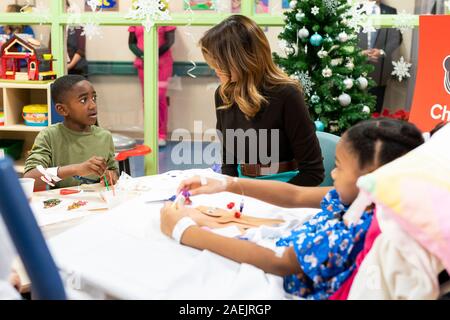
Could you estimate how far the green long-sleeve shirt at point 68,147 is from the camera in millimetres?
2371

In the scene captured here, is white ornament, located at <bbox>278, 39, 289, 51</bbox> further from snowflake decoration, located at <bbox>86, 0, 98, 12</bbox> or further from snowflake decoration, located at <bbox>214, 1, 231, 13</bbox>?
snowflake decoration, located at <bbox>86, 0, 98, 12</bbox>

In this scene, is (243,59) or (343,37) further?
(343,37)

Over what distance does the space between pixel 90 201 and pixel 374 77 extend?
2.59 meters

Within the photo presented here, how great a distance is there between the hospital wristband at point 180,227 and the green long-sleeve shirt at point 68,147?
119 centimetres

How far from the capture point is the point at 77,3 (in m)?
3.95

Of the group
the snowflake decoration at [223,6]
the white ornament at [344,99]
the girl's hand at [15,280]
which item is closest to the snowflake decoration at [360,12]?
the white ornament at [344,99]

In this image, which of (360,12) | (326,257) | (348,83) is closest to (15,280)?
(326,257)

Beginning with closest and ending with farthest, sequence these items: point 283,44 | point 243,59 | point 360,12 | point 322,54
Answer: point 243,59
point 322,54
point 283,44
point 360,12

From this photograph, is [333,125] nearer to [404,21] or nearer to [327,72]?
[327,72]

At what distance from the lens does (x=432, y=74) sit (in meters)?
2.95

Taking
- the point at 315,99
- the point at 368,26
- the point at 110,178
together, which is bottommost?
the point at 110,178

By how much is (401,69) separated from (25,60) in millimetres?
2805

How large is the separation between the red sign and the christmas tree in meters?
0.36

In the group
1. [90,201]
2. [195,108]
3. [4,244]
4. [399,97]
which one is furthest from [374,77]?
[4,244]
